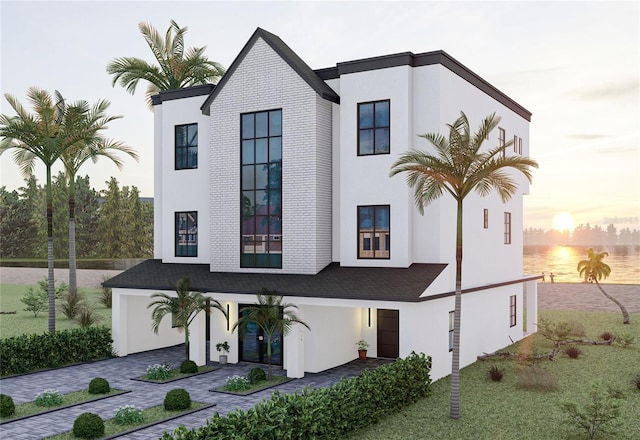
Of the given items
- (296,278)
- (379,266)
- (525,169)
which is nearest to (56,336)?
(296,278)

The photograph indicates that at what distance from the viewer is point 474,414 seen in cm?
1562

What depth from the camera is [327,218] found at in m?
22.3

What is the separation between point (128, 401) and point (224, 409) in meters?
2.99

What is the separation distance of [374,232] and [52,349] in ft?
40.1

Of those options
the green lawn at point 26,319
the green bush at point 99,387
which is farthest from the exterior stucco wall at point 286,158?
the green lawn at point 26,319

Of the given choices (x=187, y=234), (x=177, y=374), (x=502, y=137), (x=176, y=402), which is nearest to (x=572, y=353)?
(x=502, y=137)

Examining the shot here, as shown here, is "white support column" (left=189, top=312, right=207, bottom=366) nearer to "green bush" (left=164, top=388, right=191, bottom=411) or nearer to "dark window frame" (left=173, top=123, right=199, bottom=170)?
"green bush" (left=164, top=388, right=191, bottom=411)

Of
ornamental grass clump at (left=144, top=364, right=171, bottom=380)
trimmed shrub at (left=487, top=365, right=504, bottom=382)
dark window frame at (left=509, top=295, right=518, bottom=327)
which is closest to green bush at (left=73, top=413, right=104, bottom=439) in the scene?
ornamental grass clump at (left=144, top=364, right=171, bottom=380)

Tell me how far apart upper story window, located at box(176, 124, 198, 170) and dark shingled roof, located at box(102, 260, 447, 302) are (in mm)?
4507

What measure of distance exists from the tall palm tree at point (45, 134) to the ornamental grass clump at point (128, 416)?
9.89 meters

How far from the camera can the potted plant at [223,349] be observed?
22172mm

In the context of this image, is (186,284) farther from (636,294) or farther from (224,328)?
(636,294)

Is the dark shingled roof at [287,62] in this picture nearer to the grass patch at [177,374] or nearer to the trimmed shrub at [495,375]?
the grass patch at [177,374]

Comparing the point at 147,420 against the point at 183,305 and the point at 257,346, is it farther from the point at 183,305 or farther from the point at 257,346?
the point at 257,346
